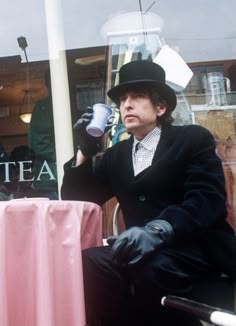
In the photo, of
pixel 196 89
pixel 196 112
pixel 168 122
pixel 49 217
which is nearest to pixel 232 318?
pixel 49 217

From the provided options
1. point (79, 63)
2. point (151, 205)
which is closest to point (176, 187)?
point (151, 205)

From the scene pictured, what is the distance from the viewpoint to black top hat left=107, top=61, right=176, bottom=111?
1937 mm

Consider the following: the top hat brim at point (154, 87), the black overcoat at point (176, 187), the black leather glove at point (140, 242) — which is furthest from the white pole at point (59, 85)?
the black leather glove at point (140, 242)

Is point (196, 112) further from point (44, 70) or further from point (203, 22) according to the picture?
point (44, 70)

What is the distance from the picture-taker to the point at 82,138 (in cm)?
204

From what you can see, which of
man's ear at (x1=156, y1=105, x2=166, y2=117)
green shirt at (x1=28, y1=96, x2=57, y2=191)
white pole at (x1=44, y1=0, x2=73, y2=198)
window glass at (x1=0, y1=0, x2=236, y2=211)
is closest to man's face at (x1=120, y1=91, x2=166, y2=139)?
man's ear at (x1=156, y1=105, x2=166, y2=117)

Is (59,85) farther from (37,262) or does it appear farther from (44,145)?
(37,262)

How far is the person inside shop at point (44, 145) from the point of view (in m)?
3.22

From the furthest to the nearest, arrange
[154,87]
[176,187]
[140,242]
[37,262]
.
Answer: [154,87]
[176,187]
[37,262]
[140,242]

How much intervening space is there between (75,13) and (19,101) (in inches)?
27.9

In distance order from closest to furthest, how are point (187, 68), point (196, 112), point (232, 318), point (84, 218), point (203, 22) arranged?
point (232, 318)
point (84, 218)
point (196, 112)
point (187, 68)
point (203, 22)

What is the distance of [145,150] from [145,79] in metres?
0.26

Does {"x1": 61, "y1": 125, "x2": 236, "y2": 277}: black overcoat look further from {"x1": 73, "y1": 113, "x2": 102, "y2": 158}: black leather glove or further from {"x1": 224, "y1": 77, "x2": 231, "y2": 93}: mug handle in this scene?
{"x1": 224, "y1": 77, "x2": 231, "y2": 93}: mug handle

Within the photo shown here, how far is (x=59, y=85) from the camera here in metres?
3.23
